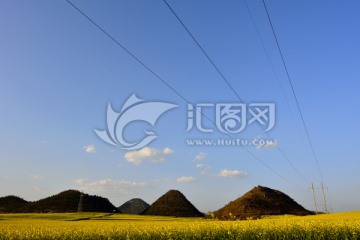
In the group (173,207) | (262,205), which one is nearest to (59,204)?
(173,207)

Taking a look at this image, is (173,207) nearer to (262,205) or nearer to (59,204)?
(262,205)

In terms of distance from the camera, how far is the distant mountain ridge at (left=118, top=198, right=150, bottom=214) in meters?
168

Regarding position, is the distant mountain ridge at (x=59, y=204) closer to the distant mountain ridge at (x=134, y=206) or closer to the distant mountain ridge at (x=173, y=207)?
the distant mountain ridge at (x=173, y=207)

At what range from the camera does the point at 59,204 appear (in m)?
112

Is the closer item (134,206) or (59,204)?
(59,204)

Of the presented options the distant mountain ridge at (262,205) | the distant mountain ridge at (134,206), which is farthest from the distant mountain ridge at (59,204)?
the distant mountain ridge at (262,205)

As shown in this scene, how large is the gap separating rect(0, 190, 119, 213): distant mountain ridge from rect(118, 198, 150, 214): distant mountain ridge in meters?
42.8

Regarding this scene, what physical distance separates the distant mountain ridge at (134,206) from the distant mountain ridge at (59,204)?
4281cm

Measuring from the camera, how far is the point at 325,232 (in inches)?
743

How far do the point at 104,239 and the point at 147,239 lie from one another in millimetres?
2199

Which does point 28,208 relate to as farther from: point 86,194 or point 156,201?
point 156,201

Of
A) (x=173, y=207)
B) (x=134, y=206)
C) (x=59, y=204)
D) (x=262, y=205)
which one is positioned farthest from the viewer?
(x=134, y=206)

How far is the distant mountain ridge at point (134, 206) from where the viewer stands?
550ft

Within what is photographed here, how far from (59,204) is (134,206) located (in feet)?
209
